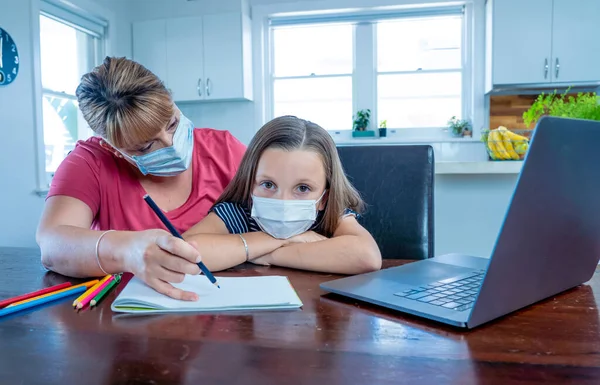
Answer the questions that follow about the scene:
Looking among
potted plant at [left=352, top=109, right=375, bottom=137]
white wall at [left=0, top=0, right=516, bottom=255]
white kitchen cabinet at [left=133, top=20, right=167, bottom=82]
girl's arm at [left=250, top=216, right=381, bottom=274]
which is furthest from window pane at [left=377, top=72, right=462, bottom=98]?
girl's arm at [left=250, top=216, right=381, bottom=274]

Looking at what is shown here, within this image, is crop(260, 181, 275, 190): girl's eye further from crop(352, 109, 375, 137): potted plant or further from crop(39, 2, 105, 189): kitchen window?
crop(352, 109, 375, 137): potted plant

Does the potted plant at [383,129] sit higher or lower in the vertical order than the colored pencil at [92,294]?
higher

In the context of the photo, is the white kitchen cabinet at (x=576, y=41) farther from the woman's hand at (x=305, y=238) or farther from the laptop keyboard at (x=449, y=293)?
the laptop keyboard at (x=449, y=293)

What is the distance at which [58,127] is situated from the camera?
137 inches

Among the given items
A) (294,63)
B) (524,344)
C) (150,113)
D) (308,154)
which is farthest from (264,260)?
(294,63)

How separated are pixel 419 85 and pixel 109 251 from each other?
3.90 m

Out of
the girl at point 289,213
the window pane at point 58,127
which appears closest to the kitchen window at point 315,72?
the window pane at point 58,127

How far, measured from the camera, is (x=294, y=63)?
14.8ft

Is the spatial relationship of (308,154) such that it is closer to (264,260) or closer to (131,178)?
(264,260)

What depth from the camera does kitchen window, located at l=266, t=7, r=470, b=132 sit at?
4219 mm

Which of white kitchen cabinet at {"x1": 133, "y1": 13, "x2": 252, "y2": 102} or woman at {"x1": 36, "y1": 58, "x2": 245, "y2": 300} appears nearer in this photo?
woman at {"x1": 36, "y1": 58, "x2": 245, "y2": 300}

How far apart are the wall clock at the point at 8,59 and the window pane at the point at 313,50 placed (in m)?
2.26

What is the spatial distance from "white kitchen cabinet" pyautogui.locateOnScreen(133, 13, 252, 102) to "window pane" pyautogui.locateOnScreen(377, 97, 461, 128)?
4.37 ft

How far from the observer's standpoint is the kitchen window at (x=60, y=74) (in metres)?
3.32
